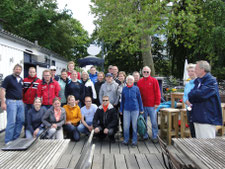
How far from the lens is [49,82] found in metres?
5.89

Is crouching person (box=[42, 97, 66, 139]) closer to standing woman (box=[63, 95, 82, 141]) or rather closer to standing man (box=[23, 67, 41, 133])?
standing woman (box=[63, 95, 82, 141])

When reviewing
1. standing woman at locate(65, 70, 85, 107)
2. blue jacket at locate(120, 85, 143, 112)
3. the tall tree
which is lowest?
blue jacket at locate(120, 85, 143, 112)

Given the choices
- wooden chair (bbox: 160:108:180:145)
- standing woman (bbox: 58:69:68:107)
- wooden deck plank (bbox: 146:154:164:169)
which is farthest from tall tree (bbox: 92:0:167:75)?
wooden deck plank (bbox: 146:154:164:169)

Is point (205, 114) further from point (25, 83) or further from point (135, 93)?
point (25, 83)

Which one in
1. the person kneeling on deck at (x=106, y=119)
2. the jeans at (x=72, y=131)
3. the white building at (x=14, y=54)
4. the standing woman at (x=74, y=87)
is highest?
the white building at (x=14, y=54)

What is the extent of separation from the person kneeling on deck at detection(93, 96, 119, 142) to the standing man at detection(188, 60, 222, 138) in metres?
2.38

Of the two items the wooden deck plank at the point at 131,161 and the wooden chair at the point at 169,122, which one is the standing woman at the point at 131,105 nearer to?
the wooden chair at the point at 169,122

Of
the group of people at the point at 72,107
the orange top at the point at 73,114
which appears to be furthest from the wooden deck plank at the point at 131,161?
the orange top at the point at 73,114

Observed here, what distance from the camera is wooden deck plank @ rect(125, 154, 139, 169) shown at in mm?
4020

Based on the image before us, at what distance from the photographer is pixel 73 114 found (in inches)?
232

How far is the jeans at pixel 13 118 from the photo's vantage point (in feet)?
17.5

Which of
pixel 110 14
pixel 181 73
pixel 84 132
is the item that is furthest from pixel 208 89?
pixel 181 73

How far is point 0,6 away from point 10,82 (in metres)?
19.7

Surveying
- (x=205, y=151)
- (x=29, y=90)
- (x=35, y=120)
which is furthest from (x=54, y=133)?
(x=205, y=151)
